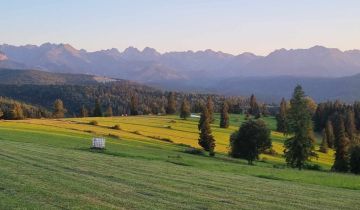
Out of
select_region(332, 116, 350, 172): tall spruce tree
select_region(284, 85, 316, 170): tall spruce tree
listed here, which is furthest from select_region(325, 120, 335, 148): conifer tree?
select_region(284, 85, 316, 170): tall spruce tree

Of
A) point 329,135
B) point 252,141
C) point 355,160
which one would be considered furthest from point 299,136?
point 329,135

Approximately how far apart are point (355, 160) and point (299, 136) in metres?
13.4

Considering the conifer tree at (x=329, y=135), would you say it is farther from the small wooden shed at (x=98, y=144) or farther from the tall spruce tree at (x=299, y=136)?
the small wooden shed at (x=98, y=144)

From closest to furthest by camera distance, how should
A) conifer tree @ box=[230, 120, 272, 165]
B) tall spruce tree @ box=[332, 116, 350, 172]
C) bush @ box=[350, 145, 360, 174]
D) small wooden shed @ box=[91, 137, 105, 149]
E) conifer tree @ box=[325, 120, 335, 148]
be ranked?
small wooden shed @ box=[91, 137, 105, 149], conifer tree @ box=[230, 120, 272, 165], bush @ box=[350, 145, 360, 174], tall spruce tree @ box=[332, 116, 350, 172], conifer tree @ box=[325, 120, 335, 148]

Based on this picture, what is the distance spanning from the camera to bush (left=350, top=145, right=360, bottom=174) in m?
79.4


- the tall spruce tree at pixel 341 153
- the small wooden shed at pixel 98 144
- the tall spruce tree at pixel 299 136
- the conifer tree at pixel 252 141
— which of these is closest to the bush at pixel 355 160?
the tall spruce tree at pixel 341 153

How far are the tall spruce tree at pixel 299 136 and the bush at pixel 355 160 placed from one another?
10213 mm

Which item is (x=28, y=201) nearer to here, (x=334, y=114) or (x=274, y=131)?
(x=274, y=131)

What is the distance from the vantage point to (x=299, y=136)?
7300 cm

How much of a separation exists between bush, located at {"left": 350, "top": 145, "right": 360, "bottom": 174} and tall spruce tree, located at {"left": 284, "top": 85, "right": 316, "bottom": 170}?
1021 centimetres

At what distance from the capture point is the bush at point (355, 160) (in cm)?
7938

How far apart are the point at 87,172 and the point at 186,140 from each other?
241 feet

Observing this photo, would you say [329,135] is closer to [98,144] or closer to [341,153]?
[341,153]

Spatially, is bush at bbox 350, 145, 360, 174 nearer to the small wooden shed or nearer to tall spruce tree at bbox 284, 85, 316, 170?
A: tall spruce tree at bbox 284, 85, 316, 170
